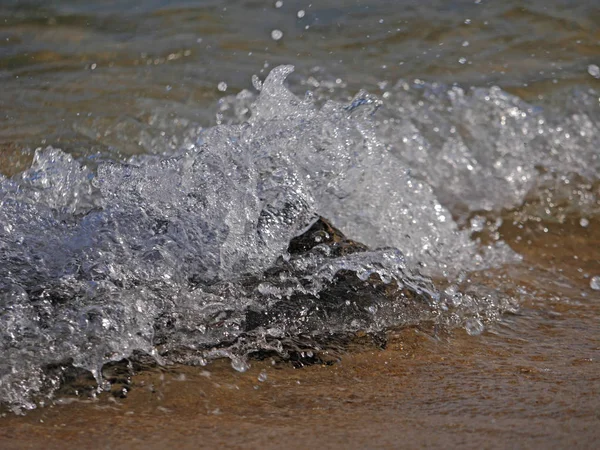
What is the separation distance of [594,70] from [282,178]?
265cm

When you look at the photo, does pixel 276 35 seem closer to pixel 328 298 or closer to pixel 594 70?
pixel 594 70

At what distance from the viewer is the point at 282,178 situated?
2.48 meters

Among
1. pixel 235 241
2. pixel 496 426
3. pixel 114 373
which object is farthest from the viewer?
pixel 235 241

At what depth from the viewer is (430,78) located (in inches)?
171

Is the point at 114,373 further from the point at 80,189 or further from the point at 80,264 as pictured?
the point at 80,189

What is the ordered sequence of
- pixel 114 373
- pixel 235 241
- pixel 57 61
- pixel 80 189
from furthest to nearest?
pixel 57 61 → pixel 80 189 → pixel 235 241 → pixel 114 373

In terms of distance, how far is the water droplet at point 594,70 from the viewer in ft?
14.4

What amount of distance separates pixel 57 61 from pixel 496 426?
368 cm

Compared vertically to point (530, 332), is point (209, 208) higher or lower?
higher

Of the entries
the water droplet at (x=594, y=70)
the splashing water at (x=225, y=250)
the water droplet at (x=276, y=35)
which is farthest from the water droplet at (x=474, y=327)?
the water droplet at (x=276, y=35)

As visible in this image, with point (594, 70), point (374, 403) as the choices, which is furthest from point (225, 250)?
point (594, 70)

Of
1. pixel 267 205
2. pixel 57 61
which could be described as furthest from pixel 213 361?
pixel 57 61

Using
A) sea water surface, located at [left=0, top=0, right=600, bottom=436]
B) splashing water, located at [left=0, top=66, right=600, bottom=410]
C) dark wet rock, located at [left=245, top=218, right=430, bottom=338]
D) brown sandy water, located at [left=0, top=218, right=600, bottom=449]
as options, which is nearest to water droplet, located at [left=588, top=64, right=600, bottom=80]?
sea water surface, located at [left=0, top=0, right=600, bottom=436]

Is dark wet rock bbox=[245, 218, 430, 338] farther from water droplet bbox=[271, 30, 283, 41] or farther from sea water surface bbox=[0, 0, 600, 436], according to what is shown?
water droplet bbox=[271, 30, 283, 41]
